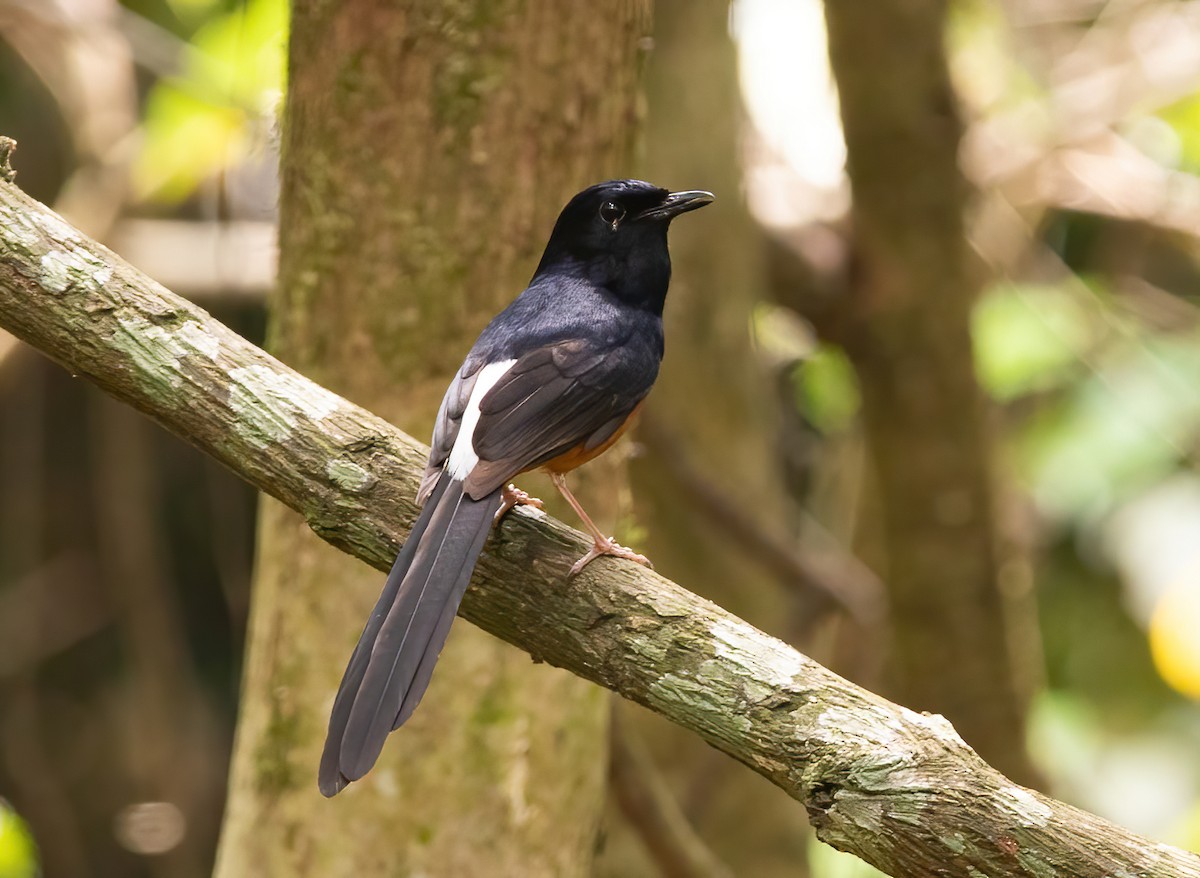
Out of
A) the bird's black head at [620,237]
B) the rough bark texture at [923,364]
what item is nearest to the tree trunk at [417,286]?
the bird's black head at [620,237]

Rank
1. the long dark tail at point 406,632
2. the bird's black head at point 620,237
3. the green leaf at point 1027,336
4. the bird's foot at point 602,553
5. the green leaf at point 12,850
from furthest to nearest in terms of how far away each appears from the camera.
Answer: the green leaf at point 1027,336, the bird's black head at point 620,237, the green leaf at point 12,850, the bird's foot at point 602,553, the long dark tail at point 406,632

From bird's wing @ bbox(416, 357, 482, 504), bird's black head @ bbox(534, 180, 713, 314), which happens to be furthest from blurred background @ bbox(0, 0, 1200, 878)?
bird's wing @ bbox(416, 357, 482, 504)

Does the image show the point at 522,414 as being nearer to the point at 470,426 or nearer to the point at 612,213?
the point at 470,426

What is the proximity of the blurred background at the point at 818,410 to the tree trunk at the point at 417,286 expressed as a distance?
Result: 1.79 ft

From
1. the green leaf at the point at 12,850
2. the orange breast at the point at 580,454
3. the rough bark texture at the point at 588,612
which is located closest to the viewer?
the rough bark texture at the point at 588,612

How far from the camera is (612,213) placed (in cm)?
275

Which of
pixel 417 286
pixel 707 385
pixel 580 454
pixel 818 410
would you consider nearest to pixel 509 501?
pixel 580 454

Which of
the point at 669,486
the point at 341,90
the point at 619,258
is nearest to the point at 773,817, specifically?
the point at 669,486

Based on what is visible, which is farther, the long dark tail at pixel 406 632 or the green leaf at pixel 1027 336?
the green leaf at pixel 1027 336

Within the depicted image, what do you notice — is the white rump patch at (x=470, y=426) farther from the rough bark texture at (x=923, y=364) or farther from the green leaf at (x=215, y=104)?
the rough bark texture at (x=923, y=364)

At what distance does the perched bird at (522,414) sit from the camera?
1958mm

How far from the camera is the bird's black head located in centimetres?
272

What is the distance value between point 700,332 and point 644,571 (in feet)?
7.36

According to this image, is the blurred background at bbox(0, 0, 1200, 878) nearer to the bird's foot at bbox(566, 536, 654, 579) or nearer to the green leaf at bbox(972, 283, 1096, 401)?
the green leaf at bbox(972, 283, 1096, 401)
